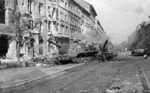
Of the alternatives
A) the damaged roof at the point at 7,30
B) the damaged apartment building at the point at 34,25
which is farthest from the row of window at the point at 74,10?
the damaged roof at the point at 7,30

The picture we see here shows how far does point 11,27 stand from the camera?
80.1 ft

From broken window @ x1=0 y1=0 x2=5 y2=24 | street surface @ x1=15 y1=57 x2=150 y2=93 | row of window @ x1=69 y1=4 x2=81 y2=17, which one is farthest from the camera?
row of window @ x1=69 y1=4 x2=81 y2=17

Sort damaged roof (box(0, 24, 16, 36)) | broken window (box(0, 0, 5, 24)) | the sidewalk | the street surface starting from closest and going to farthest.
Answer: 1. the street surface
2. the sidewalk
3. damaged roof (box(0, 24, 16, 36))
4. broken window (box(0, 0, 5, 24))

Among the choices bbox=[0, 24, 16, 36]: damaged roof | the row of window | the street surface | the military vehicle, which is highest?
the row of window

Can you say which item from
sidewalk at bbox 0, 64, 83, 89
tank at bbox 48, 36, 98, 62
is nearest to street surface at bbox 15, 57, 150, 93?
sidewalk at bbox 0, 64, 83, 89

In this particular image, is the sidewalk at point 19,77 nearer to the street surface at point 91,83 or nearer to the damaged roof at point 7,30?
the street surface at point 91,83

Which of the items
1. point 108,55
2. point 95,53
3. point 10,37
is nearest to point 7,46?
point 10,37

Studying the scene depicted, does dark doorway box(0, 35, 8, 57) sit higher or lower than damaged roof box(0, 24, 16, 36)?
lower

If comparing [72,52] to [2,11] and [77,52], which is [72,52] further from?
[2,11]

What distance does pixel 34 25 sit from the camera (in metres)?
29.4

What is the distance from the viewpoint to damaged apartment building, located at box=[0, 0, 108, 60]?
23773 mm

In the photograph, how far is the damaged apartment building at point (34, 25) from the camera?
78.0 feet

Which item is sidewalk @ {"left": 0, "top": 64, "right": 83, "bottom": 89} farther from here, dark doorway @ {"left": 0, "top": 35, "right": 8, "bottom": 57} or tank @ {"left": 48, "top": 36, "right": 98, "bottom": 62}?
dark doorway @ {"left": 0, "top": 35, "right": 8, "bottom": 57}

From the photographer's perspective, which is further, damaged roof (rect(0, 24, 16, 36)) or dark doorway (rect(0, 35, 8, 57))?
dark doorway (rect(0, 35, 8, 57))
